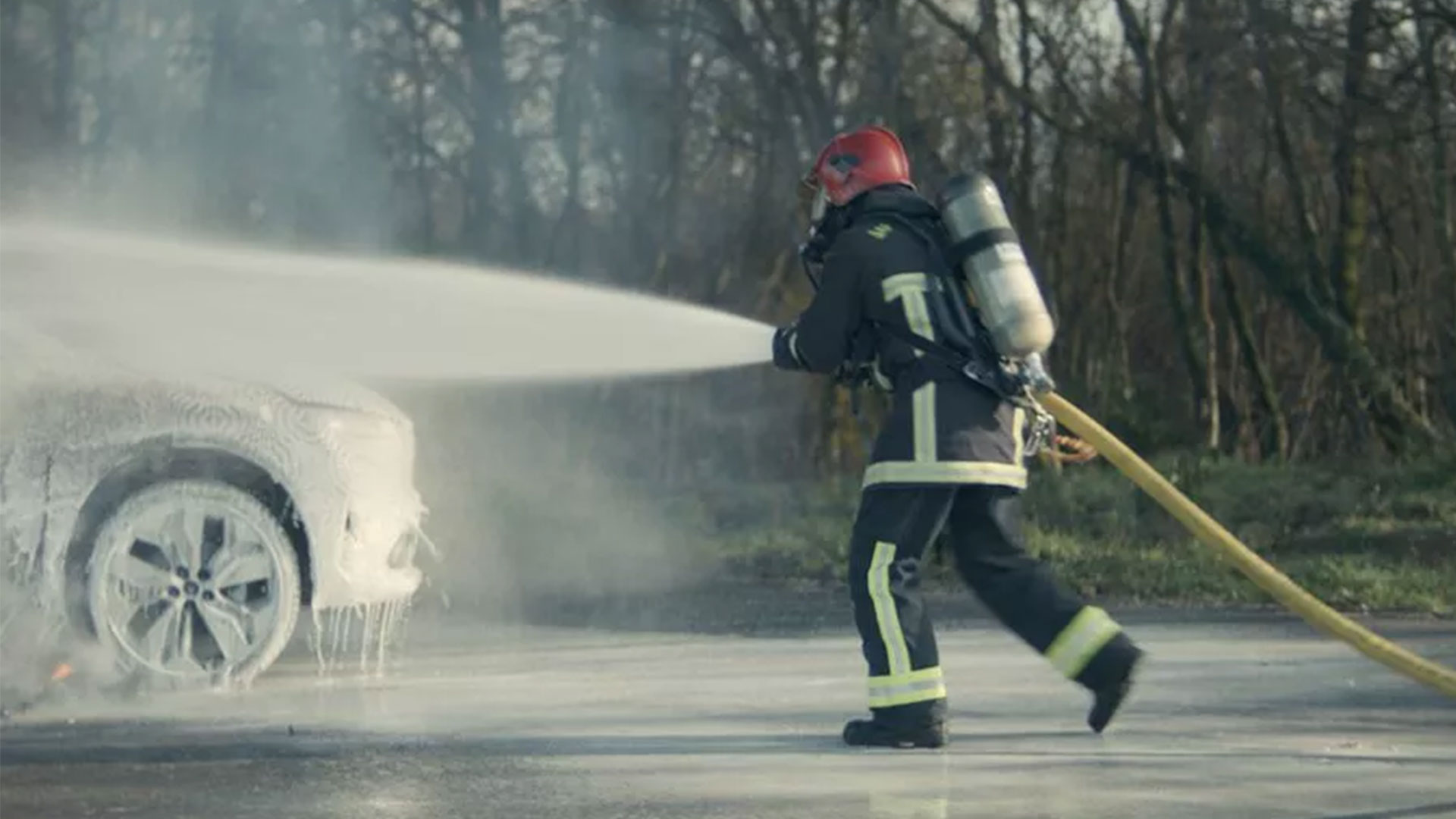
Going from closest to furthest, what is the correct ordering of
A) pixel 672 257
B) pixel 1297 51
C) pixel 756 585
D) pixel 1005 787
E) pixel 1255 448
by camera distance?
pixel 1005 787
pixel 756 585
pixel 1297 51
pixel 1255 448
pixel 672 257

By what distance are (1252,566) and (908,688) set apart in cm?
118

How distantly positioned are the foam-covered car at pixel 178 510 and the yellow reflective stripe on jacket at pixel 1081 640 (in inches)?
110

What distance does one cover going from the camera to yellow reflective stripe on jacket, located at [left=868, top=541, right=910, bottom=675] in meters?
7.49

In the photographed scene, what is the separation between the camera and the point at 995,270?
7.56 metres

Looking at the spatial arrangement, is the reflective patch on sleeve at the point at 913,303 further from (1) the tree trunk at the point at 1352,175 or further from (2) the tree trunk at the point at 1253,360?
(2) the tree trunk at the point at 1253,360

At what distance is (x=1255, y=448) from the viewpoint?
24.8m

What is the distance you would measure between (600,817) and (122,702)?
2.81m

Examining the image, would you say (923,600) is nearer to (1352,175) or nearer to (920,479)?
(920,479)

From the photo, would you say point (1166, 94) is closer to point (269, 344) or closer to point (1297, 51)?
point (1297, 51)

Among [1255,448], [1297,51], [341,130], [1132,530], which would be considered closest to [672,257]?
[341,130]

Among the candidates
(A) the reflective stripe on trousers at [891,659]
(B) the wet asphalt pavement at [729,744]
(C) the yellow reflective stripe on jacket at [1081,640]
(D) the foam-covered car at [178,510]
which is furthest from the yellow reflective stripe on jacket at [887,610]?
(D) the foam-covered car at [178,510]

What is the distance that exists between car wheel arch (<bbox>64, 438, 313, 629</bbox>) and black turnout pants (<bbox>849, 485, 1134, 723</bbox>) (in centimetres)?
232

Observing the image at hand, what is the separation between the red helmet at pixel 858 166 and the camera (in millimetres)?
7871

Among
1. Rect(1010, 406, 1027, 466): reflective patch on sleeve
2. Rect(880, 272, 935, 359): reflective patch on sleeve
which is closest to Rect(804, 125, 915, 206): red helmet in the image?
Rect(880, 272, 935, 359): reflective patch on sleeve
